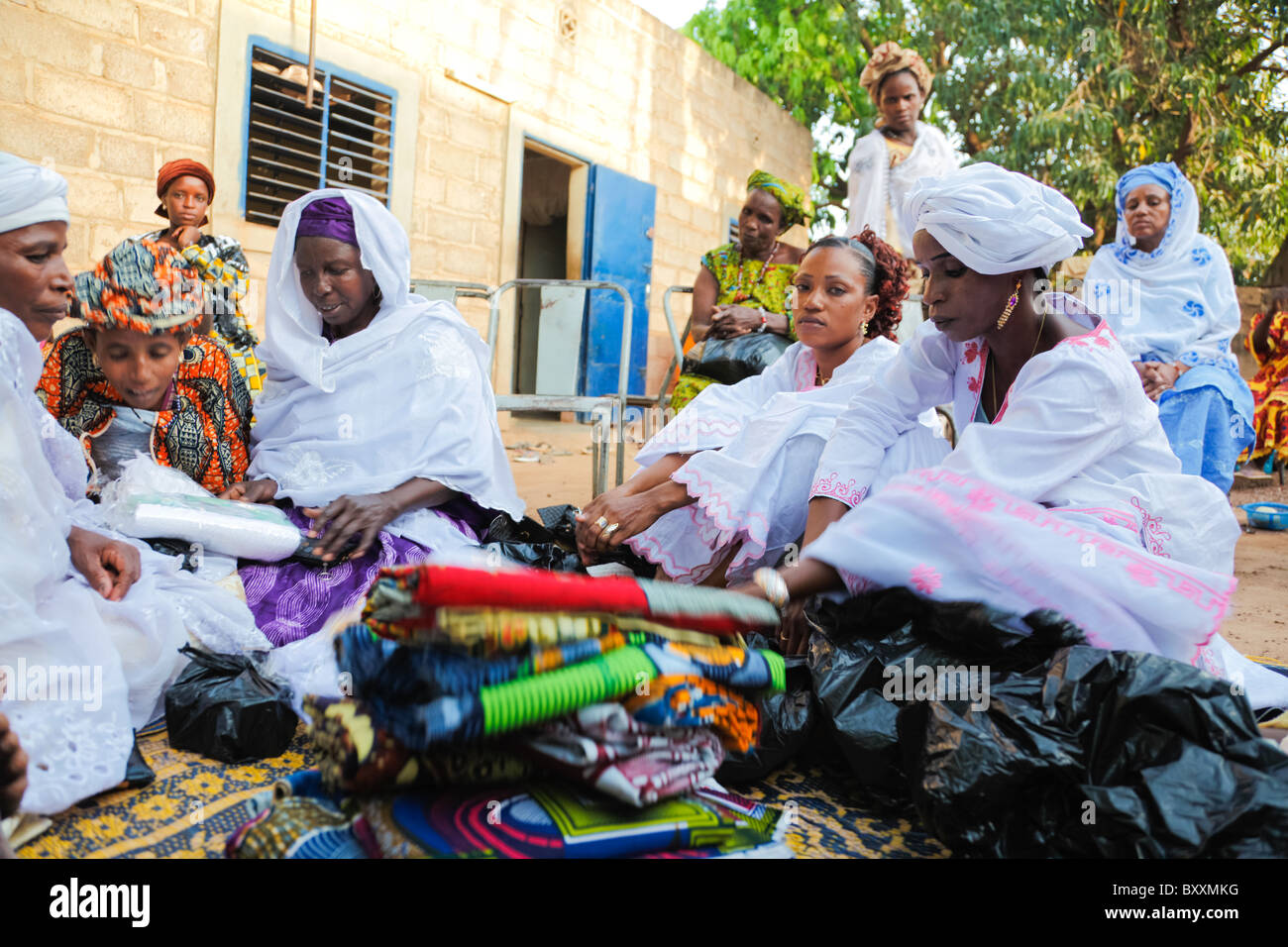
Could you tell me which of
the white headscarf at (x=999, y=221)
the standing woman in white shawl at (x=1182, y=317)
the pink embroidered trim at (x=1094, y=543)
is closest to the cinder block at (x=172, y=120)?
the white headscarf at (x=999, y=221)

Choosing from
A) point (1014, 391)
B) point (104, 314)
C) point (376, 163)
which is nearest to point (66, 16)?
point (376, 163)

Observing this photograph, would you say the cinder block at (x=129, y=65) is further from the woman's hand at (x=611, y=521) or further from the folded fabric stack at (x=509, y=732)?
the folded fabric stack at (x=509, y=732)

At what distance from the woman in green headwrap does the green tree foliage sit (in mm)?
8007

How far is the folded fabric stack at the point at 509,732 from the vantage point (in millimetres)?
1398

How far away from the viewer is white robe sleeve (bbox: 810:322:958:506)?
107 inches

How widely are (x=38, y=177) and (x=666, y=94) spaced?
8.71 metres

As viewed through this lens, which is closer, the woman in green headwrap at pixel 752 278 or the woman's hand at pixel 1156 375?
the woman in green headwrap at pixel 752 278

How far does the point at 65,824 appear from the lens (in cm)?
176

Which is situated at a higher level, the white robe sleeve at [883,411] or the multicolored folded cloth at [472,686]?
the white robe sleeve at [883,411]

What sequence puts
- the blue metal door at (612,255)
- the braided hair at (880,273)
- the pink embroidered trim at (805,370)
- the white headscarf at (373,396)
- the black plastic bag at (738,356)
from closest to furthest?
the white headscarf at (373,396), the braided hair at (880,273), the pink embroidered trim at (805,370), the black plastic bag at (738,356), the blue metal door at (612,255)

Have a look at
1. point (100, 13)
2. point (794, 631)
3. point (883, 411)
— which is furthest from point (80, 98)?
point (794, 631)

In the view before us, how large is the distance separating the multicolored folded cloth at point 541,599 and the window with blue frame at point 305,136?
5.47 metres

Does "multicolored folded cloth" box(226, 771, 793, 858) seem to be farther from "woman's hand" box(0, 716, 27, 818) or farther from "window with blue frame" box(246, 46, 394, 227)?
"window with blue frame" box(246, 46, 394, 227)
